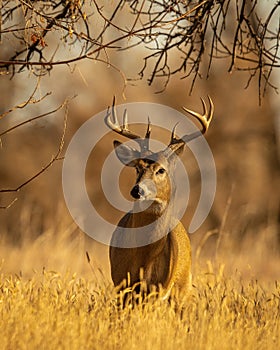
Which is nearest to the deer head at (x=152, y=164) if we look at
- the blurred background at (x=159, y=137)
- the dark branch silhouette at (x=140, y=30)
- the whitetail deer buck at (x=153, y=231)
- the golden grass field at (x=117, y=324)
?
the whitetail deer buck at (x=153, y=231)

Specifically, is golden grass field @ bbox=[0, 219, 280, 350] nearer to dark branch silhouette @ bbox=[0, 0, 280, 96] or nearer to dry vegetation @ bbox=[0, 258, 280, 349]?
dry vegetation @ bbox=[0, 258, 280, 349]

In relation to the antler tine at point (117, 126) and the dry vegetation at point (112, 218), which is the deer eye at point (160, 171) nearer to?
the antler tine at point (117, 126)

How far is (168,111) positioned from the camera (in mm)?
24766

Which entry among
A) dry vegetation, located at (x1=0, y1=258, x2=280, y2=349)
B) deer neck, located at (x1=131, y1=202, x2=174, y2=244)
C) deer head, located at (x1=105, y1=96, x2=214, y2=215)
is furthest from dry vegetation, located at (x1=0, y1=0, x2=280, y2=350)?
deer head, located at (x1=105, y1=96, x2=214, y2=215)

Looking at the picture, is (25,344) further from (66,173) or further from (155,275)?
(66,173)

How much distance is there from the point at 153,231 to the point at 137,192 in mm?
495

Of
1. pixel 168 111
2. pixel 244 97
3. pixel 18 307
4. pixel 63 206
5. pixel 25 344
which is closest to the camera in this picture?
pixel 25 344

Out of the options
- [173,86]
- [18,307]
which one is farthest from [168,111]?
[18,307]

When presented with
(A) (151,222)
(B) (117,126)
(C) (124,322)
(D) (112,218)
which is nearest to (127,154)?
(B) (117,126)

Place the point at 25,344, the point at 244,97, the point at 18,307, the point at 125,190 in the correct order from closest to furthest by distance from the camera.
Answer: the point at 25,344, the point at 18,307, the point at 125,190, the point at 244,97

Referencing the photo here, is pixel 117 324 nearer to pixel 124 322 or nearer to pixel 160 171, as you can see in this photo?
pixel 124 322

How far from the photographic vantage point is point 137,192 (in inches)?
320

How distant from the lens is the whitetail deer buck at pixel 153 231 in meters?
8.14

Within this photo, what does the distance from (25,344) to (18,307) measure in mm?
771
